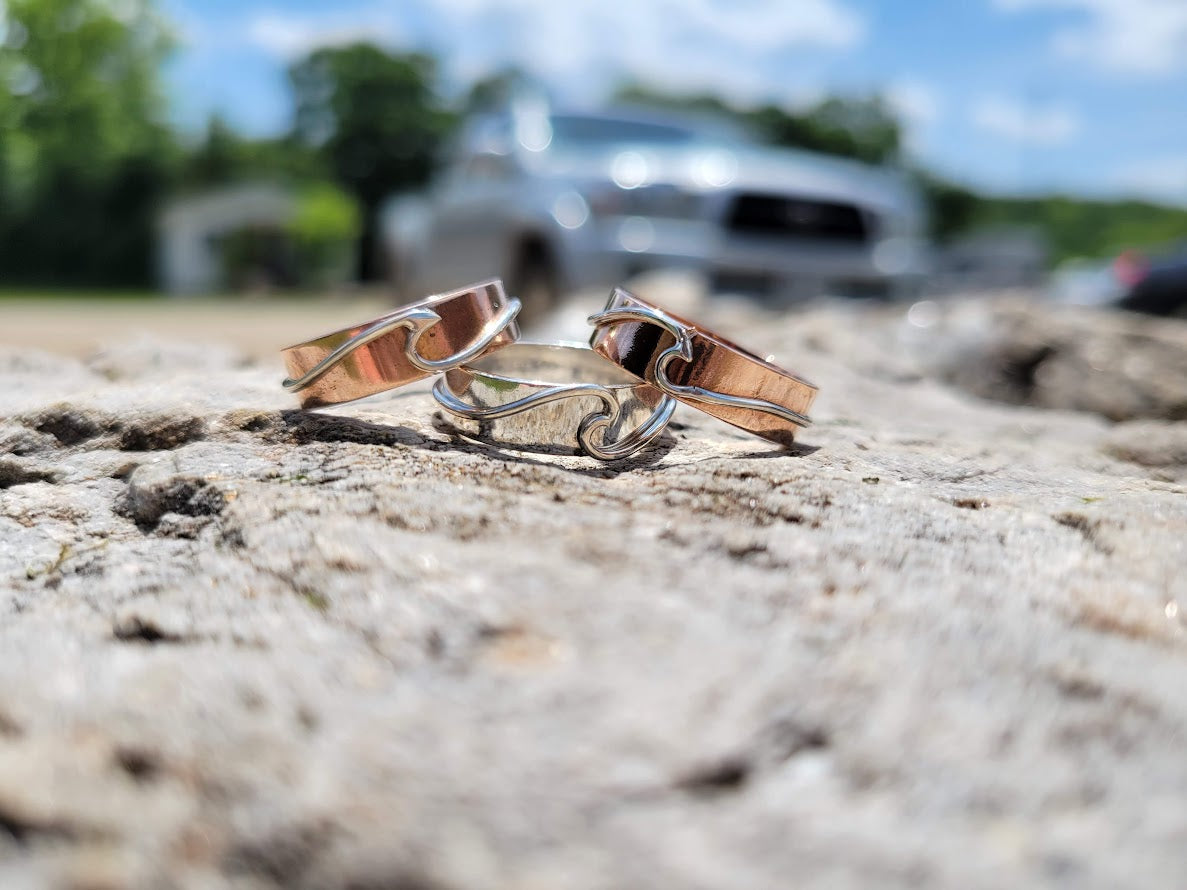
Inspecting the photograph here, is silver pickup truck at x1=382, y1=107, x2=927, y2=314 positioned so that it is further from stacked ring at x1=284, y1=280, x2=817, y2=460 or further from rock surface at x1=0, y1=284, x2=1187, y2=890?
rock surface at x1=0, y1=284, x2=1187, y2=890

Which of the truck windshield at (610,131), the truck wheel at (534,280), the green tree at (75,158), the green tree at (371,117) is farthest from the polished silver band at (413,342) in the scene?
the green tree at (371,117)

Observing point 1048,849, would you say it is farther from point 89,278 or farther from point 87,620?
point 89,278

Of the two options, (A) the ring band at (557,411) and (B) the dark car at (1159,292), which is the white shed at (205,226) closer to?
(B) the dark car at (1159,292)

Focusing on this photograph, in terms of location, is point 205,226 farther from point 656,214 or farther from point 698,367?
point 698,367

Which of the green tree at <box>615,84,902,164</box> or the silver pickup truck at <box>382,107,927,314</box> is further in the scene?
the green tree at <box>615,84,902,164</box>

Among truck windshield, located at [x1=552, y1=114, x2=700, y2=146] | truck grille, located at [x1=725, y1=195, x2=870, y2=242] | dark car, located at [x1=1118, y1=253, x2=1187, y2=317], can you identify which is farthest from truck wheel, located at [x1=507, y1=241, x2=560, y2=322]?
dark car, located at [x1=1118, y1=253, x2=1187, y2=317]

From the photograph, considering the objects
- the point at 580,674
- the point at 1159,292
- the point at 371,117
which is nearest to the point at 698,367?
the point at 580,674
